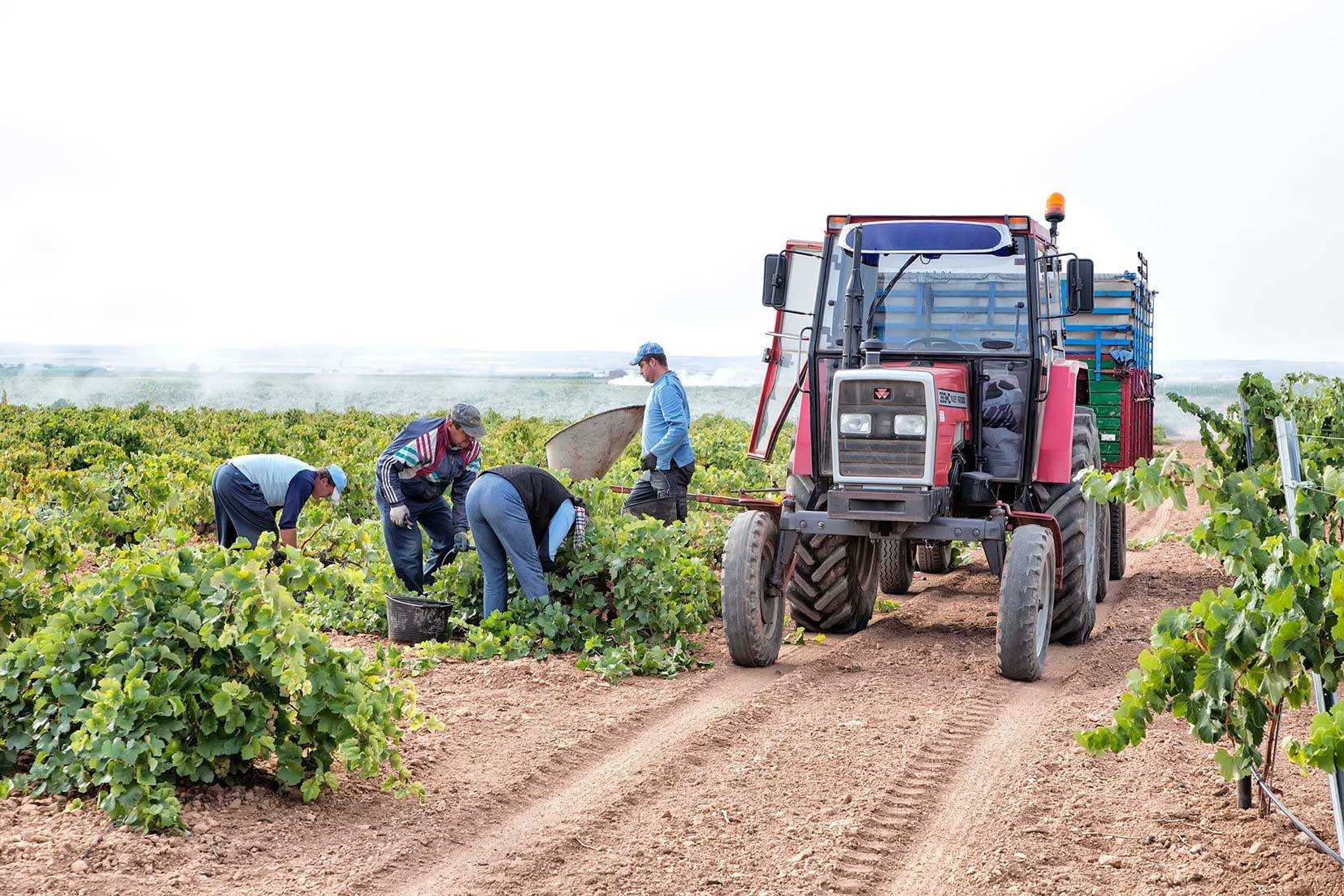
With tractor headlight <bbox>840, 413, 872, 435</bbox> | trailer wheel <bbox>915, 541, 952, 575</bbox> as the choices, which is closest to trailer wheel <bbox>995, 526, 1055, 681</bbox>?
tractor headlight <bbox>840, 413, 872, 435</bbox>

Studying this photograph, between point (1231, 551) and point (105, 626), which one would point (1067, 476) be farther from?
point (105, 626)

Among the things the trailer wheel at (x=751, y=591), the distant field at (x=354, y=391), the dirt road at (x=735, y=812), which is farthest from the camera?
the distant field at (x=354, y=391)

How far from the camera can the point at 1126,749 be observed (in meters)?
5.19

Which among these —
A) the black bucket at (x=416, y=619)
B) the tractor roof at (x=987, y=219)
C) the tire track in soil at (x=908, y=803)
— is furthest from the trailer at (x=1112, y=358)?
the black bucket at (x=416, y=619)

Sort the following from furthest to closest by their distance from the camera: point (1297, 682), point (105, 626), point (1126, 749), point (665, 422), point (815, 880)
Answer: point (665, 422)
point (1126, 749)
point (105, 626)
point (815, 880)
point (1297, 682)

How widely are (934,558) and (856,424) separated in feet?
13.2

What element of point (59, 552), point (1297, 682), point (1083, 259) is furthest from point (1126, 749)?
point (59, 552)

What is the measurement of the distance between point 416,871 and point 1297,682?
284 cm

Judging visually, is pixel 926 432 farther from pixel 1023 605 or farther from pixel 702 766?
pixel 702 766

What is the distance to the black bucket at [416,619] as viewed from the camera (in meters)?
7.08

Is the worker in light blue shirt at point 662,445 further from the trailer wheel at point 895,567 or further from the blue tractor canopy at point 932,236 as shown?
the blue tractor canopy at point 932,236

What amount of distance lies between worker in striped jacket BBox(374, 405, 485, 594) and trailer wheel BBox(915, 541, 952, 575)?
14.1ft

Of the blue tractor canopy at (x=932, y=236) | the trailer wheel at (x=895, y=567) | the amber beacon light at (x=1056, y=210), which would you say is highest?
the amber beacon light at (x=1056, y=210)

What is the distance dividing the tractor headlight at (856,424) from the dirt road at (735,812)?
1390 millimetres
